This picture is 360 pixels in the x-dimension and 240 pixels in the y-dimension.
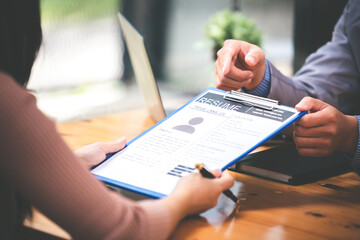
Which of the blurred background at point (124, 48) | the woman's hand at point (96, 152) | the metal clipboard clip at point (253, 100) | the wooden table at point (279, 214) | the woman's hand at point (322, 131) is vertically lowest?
the blurred background at point (124, 48)

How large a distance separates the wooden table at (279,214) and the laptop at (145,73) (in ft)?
1.29

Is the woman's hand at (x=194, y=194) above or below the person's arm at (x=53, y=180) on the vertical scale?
below

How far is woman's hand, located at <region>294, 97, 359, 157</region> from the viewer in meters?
0.89

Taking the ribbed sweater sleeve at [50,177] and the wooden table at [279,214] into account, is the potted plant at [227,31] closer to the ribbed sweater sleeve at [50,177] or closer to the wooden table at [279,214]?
the wooden table at [279,214]

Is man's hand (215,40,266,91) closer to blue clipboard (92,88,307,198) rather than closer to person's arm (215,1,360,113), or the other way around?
person's arm (215,1,360,113)

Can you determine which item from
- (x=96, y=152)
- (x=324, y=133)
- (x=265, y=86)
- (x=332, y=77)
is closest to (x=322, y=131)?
(x=324, y=133)

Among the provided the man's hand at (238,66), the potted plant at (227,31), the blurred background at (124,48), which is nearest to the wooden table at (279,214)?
the man's hand at (238,66)

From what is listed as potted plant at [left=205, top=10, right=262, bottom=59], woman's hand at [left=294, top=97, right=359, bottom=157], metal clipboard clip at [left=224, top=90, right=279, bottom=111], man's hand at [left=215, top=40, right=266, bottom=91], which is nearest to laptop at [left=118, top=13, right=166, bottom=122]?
man's hand at [left=215, top=40, right=266, bottom=91]

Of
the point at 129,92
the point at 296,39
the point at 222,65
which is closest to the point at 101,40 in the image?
the point at 129,92

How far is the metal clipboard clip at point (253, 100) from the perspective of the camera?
87cm

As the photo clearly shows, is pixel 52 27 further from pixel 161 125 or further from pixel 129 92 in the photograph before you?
pixel 161 125

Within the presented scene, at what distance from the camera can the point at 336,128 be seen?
918mm

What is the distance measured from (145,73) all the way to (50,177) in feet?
2.44

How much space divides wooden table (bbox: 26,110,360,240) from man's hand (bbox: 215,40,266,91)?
0.90ft
